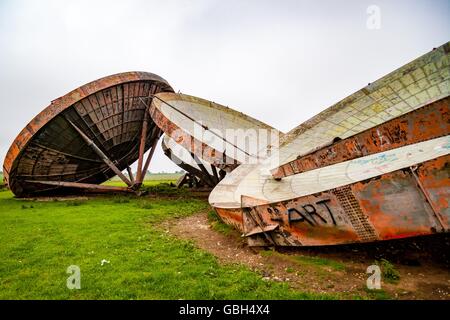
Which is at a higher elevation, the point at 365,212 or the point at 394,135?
the point at 394,135

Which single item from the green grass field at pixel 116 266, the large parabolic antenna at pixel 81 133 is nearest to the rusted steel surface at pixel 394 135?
the green grass field at pixel 116 266

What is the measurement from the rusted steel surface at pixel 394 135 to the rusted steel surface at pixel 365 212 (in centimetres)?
81

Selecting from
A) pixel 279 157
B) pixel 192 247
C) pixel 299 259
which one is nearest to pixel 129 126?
pixel 279 157

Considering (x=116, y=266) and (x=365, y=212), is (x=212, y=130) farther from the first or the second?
(x=365, y=212)

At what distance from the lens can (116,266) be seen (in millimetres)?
5383

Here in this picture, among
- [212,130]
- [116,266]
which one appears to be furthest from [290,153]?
[116,266]

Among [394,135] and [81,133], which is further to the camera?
[81,133]

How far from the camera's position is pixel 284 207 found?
5.15 m

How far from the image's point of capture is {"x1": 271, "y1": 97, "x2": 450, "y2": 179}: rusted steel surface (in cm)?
420

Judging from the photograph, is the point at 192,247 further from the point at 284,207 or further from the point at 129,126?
the point at 129,126

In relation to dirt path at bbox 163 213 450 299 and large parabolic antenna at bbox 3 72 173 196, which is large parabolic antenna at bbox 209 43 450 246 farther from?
large parabolic antenna at bbox 3 72 173 196

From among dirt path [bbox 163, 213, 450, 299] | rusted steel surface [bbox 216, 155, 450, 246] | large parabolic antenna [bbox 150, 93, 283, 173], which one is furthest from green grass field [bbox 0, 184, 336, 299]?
large parabolic antenna [bbox 150, 93, 283, 173]

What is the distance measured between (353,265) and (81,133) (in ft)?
40.7
